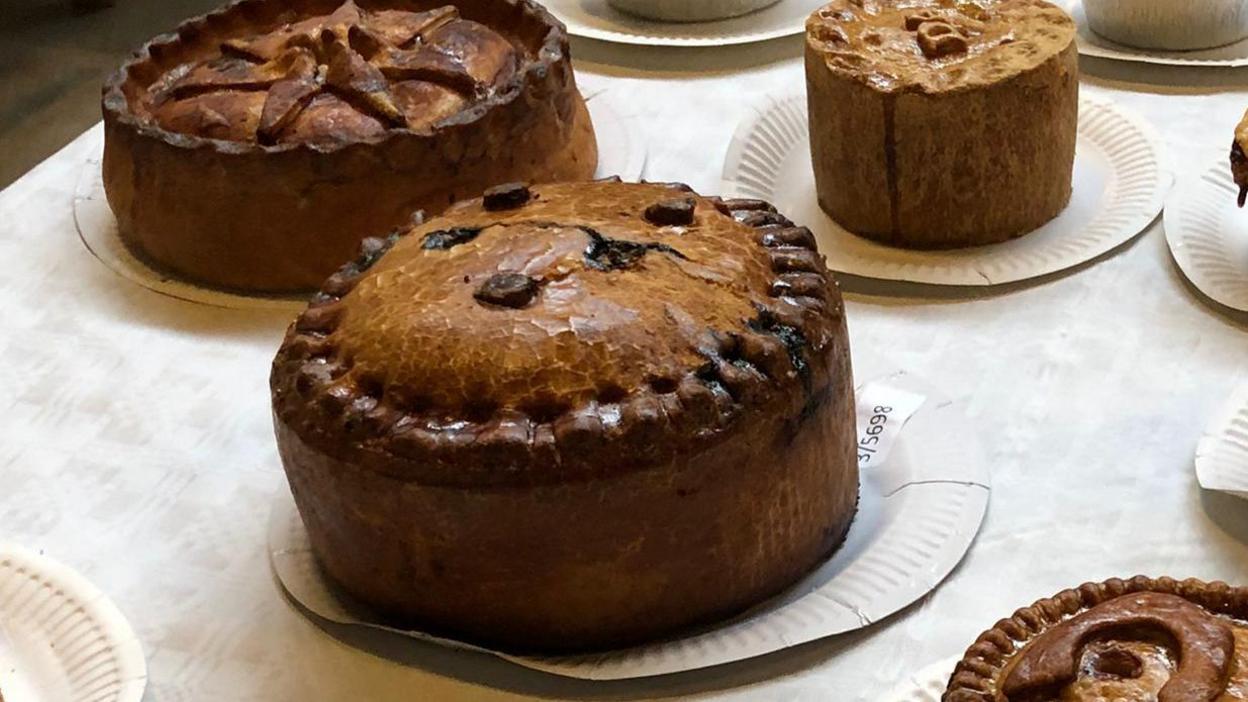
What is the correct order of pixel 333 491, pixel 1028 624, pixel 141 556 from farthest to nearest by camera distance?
pixel 141 556 < pixel 333 491 < pixel 1028 624

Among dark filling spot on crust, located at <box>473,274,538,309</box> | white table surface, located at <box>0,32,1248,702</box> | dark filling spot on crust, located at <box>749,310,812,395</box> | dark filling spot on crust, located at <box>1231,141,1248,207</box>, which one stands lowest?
white table surface, located at <box>0,32,1248,702</box>

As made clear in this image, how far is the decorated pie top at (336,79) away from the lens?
206 centimetres

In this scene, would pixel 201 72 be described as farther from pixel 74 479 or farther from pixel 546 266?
pixel 546 266

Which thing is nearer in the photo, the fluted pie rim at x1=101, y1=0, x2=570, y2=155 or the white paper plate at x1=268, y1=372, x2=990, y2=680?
the white paper plate at x1=268, y1=372, x2=990, y2=680

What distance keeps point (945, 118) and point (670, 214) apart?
0.52 metres

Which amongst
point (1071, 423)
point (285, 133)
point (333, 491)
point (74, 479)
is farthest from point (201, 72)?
point (1071, 423)

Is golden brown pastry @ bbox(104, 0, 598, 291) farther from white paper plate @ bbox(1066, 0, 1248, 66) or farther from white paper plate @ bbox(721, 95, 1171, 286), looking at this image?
white paper plate @ bbox(1066, 0, 1248, 66)

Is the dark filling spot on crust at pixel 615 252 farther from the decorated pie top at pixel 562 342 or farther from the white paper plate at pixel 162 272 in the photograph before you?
Answer: the white paper plate at pixel 162 272

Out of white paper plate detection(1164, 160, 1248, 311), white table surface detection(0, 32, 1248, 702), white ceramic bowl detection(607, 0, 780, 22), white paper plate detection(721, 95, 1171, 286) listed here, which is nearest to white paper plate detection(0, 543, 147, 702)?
white table surface detection(0, 32, 1248, 702)

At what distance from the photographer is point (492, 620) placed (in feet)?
4.78

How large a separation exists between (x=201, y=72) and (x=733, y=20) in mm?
962

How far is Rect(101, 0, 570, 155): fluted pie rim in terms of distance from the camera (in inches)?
78.9

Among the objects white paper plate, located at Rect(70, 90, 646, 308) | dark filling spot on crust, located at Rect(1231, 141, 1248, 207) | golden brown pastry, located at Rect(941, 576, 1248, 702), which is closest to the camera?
golden brown pastry, located at Rect(941, 576, 1248, 702)

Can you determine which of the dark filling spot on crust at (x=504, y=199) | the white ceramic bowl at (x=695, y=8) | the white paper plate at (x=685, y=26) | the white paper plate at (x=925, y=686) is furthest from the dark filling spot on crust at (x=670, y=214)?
the white ceramic bowl at (x=695, y=8)
